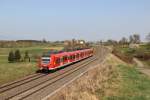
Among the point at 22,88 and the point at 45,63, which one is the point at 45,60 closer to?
the point at 45,63

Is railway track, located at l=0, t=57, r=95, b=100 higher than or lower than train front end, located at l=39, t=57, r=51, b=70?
lower

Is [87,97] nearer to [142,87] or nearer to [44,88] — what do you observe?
[44,88]

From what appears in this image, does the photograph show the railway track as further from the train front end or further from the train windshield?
the train windshield

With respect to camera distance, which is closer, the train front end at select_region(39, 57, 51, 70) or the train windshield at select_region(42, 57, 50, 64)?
the train front end at select_region(39, 57, 51, 70)

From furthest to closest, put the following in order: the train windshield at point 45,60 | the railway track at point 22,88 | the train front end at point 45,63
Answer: the train windshield at point 45,60 → the train front end at point 45,63 → the railway track at point 22,88

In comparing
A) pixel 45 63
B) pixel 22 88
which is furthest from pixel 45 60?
pixel 22 88

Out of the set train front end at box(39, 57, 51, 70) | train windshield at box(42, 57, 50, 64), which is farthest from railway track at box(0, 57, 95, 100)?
train windshield at box(42, 57, 50, 64)

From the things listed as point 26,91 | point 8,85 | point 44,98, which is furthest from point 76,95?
point 8,85

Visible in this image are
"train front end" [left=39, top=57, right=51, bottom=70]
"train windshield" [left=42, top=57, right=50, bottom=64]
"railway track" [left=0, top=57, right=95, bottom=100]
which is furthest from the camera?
"train windshield" [left=42, top=57, right=50, bottom=64]

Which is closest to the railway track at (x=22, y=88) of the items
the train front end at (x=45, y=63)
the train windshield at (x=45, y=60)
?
the train front end at (x=45, y=63)

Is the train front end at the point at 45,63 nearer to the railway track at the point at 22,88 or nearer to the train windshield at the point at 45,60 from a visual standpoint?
the train windshield at the point at 45,60

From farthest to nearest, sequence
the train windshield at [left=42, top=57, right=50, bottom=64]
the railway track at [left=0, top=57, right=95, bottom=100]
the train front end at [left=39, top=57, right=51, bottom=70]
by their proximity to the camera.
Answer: the train windshield at [left=42, top=57, right=50, bottom=64], the train front end at [left=39, top=57, right=51, bottom=70], the railway track at [left=0, top=57, right=95, bottom=100]

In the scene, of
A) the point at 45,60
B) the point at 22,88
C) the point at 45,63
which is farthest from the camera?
the point at 45,60

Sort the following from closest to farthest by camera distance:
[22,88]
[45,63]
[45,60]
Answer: [22,88] < [45,63] < [45,60]
